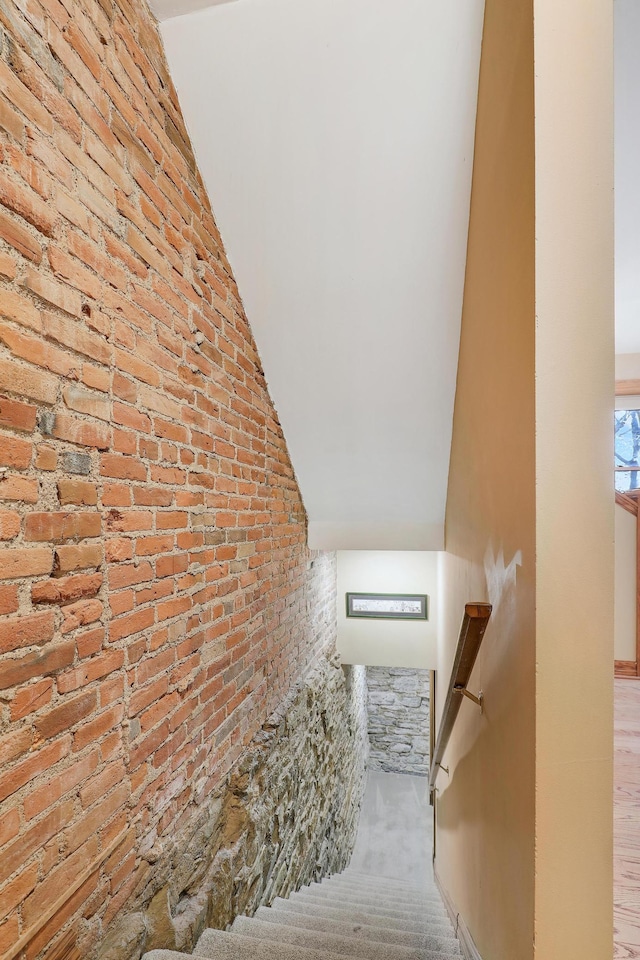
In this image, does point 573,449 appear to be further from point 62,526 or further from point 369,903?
point 369,903

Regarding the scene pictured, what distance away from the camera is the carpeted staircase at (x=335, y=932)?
1.33 m

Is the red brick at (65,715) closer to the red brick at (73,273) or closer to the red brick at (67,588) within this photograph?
the red brick at (67,588)

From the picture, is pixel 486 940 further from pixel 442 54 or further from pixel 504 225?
pixel 442 54

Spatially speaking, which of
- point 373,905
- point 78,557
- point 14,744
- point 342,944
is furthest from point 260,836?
point 78,557

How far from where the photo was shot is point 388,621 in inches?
170

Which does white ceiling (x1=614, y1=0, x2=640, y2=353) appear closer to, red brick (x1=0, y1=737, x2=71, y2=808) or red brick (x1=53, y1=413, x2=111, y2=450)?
red brick (x1=53, y1=413, x2=111, y2=450)

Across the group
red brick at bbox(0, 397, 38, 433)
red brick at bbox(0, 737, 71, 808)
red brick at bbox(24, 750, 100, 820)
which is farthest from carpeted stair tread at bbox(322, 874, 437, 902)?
red brick at bbox(0, 397, 38, 433)

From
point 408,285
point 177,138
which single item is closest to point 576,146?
point 408,285

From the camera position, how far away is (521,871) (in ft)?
3.14

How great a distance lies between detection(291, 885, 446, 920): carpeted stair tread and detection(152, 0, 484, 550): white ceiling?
7.18ft

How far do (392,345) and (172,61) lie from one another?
119 centimetres

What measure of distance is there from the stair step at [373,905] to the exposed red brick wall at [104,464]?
4.00 ft

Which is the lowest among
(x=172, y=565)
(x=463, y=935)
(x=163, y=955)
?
(x=463, y=935)

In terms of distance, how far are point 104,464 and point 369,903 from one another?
106 inches
